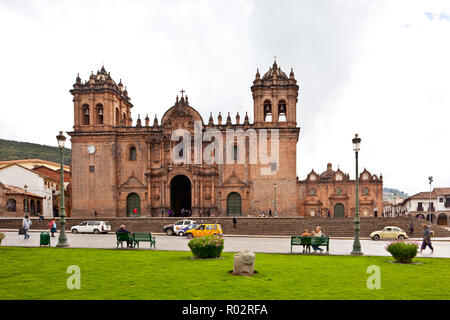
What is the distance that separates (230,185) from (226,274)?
99.4ft

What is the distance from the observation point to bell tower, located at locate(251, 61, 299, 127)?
41.4 meters

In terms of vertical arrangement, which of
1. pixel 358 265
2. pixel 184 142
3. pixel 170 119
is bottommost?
pixel 358 265

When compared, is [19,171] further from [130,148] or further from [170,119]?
[170,119]

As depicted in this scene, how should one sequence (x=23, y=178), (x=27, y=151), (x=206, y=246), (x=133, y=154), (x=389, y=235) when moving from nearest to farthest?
1. (x=206, y=246)
2. (x=389, y=235)
3. (x=133, y=154)
4. (x=23, y=178)
5. (x=27, y=151)

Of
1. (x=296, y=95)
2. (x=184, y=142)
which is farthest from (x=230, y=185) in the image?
(x=296, y=95)

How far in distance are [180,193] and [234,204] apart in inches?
292

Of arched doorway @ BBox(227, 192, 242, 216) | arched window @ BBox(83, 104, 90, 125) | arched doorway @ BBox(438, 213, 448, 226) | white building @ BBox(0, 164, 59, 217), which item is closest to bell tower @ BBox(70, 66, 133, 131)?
arched window @ BBox(83, 104, 90, 125)

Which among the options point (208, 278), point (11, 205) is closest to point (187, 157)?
point (11, 205)

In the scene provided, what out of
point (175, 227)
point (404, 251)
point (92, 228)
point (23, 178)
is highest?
point (23, 178)

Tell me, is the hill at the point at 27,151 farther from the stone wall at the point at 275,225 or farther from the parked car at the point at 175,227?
the parked car at the point at 175,227

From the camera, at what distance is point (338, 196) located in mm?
53250

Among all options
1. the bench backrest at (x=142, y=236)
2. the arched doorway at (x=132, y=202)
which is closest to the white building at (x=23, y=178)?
the arched doorway at (x=132, y=202)

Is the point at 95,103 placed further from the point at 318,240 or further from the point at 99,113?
the point at 318,240
